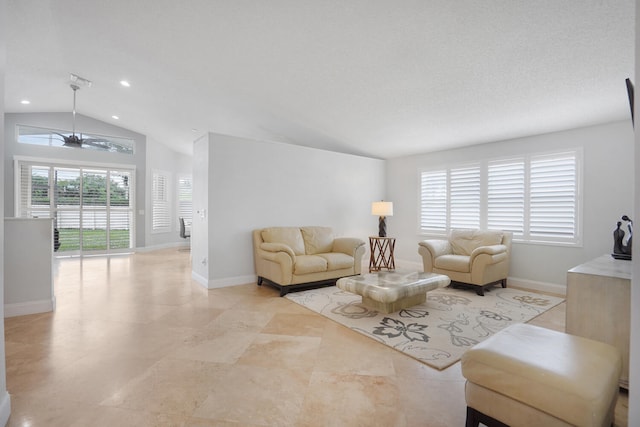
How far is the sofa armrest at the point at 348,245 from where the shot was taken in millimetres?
4867

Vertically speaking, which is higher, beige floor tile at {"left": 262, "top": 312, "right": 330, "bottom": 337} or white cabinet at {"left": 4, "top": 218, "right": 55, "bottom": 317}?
white cabinet at {"left": 4, "top": 218, "right": 55, "bottom": 317}

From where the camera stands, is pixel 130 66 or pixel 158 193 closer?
pixel 130 66

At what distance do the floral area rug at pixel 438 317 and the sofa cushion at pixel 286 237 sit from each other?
772 millimetres

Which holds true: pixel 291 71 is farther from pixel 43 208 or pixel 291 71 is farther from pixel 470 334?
pixel 43 208

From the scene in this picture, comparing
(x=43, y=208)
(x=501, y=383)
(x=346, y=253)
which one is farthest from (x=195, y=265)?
(x=43, y=208)

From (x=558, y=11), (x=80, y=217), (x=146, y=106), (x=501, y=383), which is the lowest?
(x=501, y=383)

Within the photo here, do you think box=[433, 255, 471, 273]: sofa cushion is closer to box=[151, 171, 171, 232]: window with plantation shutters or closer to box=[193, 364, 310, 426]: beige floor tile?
box=[193, 364, 310, 426]: beige floor tile

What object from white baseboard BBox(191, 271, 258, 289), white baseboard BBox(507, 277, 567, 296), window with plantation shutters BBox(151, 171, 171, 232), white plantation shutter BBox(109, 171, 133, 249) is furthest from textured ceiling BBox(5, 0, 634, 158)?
window with plantation shutters BBox(151, 171, 171, 232)

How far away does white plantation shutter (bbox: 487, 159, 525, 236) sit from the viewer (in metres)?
4.75

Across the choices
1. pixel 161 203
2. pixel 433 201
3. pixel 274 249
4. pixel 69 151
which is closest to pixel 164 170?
pixel 161 203

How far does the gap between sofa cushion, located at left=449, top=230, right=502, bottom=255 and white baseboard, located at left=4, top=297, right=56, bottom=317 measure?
5.67m

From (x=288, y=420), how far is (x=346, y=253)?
3377mm

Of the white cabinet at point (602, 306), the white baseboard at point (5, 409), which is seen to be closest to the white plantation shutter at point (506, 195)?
the white cabinet at point (602, 306)

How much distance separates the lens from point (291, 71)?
3629 mm
